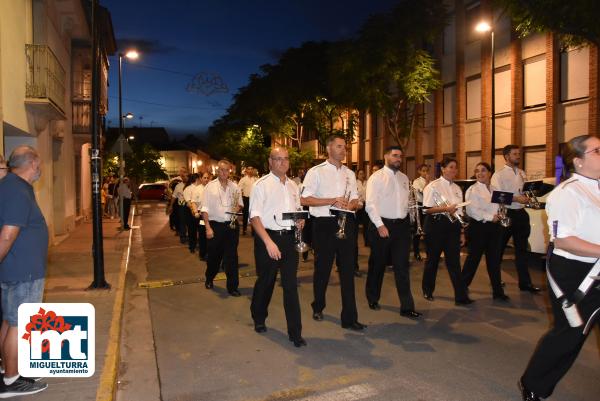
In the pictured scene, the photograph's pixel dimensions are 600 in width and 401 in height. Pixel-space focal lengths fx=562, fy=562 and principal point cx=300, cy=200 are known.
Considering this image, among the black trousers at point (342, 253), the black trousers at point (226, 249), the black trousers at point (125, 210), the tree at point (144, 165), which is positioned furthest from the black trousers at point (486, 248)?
the tree at point (144, 165)

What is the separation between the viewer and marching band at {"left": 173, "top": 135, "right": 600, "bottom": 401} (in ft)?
12.7

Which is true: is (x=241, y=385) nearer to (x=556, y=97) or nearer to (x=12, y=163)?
(x=12, y=163)

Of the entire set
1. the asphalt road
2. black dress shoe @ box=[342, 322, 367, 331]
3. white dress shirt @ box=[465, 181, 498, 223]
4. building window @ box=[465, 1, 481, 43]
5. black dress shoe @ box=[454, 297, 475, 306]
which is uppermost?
building window @ box=[465, 1, 481, 43]

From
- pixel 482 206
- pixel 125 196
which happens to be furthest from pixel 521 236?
pixel 125 196

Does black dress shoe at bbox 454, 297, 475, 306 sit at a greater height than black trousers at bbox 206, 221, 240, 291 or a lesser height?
lesser

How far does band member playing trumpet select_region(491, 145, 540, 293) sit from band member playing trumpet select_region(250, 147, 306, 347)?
143 inches

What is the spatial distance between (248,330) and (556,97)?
688 inches

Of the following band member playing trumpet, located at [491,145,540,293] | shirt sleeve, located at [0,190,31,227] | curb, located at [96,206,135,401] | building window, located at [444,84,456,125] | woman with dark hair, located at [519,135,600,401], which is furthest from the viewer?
building window, located at [444,84,456,125]

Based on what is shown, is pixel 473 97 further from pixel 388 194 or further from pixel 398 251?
pixel 398 251

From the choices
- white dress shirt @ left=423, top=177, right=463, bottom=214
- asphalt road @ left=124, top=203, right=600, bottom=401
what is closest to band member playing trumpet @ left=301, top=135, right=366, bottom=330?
asphalt road @ left=124, top=203, right=600, bottom=401

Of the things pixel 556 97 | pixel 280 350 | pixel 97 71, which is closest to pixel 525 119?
pixel 556 97

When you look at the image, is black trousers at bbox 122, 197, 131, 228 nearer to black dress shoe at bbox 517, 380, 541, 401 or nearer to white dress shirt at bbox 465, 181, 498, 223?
white dress shirt at bbox 465, 181, 498, 223

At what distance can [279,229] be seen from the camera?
6.03 m

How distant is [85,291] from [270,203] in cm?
400
